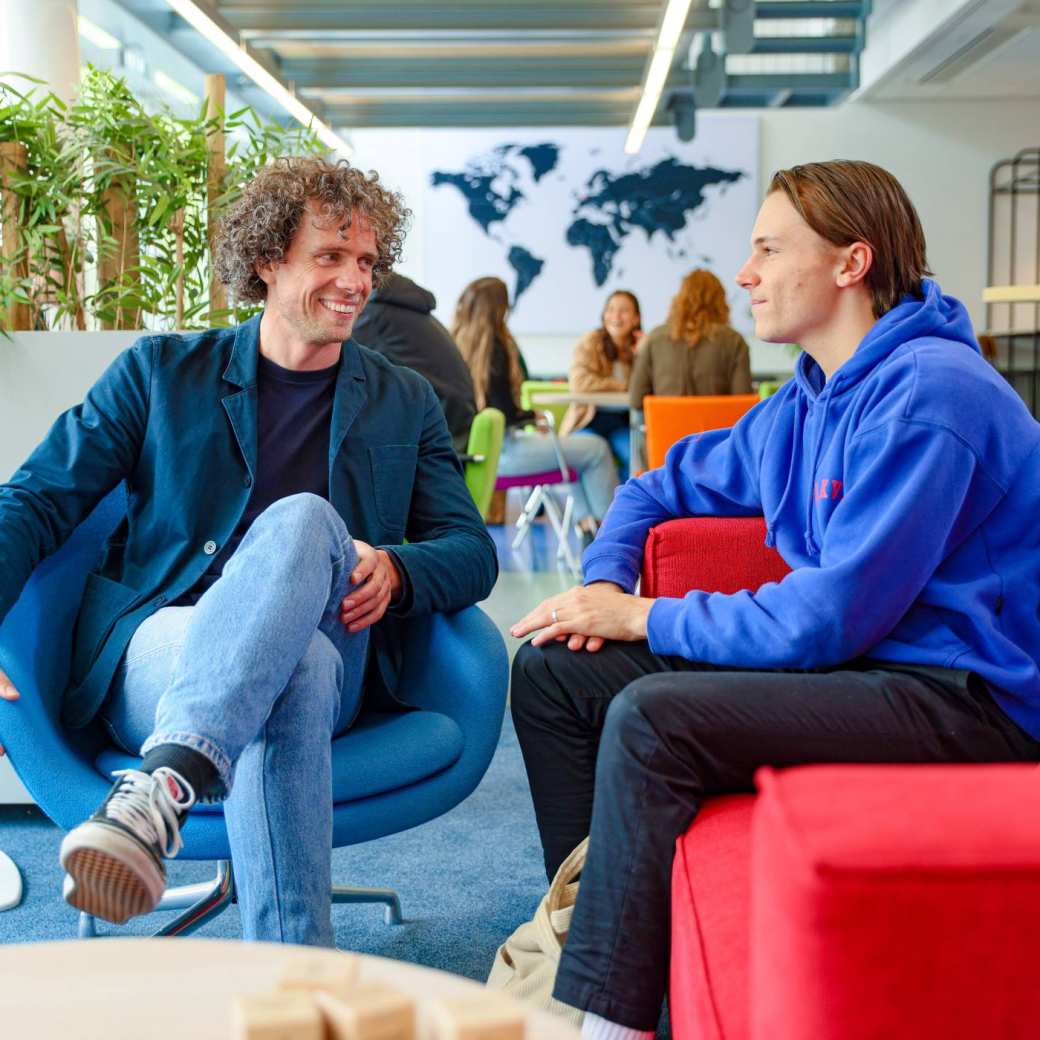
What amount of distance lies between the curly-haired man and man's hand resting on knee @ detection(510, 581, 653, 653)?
0.20 meters

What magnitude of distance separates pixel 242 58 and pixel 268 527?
6683 millimetres

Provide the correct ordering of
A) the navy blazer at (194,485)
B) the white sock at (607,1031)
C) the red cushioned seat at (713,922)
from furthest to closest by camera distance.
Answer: the navy blazer at (194,485) < the white sock at (607,1031) < the red cushioned seat at (713,922)

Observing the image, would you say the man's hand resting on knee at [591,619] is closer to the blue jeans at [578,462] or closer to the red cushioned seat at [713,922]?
the red cushioned seat at [713,922]

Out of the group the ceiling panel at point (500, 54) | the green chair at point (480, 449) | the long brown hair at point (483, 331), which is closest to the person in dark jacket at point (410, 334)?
the green chair at point (480, 449)

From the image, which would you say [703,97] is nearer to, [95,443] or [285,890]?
[95,443]

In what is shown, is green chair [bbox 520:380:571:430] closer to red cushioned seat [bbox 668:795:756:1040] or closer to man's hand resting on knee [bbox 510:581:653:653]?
man's hand resting on knee [bbox 510:581:653:653]

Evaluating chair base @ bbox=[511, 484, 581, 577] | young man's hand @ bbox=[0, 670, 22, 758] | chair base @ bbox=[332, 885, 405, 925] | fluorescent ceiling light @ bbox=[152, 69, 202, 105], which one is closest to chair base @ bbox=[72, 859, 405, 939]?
chair base @ bbox=[332, 885, 405, 925]

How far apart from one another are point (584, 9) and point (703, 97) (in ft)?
4.63

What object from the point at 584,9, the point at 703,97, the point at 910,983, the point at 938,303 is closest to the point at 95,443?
the point at 938,303

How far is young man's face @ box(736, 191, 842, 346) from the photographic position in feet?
6.18

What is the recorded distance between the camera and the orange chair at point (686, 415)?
4961 millimetres

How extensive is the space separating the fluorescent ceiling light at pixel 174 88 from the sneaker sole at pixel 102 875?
A: 938 centimetres

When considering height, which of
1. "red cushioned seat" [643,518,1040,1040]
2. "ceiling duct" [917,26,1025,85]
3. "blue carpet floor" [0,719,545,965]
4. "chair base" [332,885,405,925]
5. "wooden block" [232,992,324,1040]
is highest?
"ceiling duct" [917,26,1025,85]

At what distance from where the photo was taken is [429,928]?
7.35ft
